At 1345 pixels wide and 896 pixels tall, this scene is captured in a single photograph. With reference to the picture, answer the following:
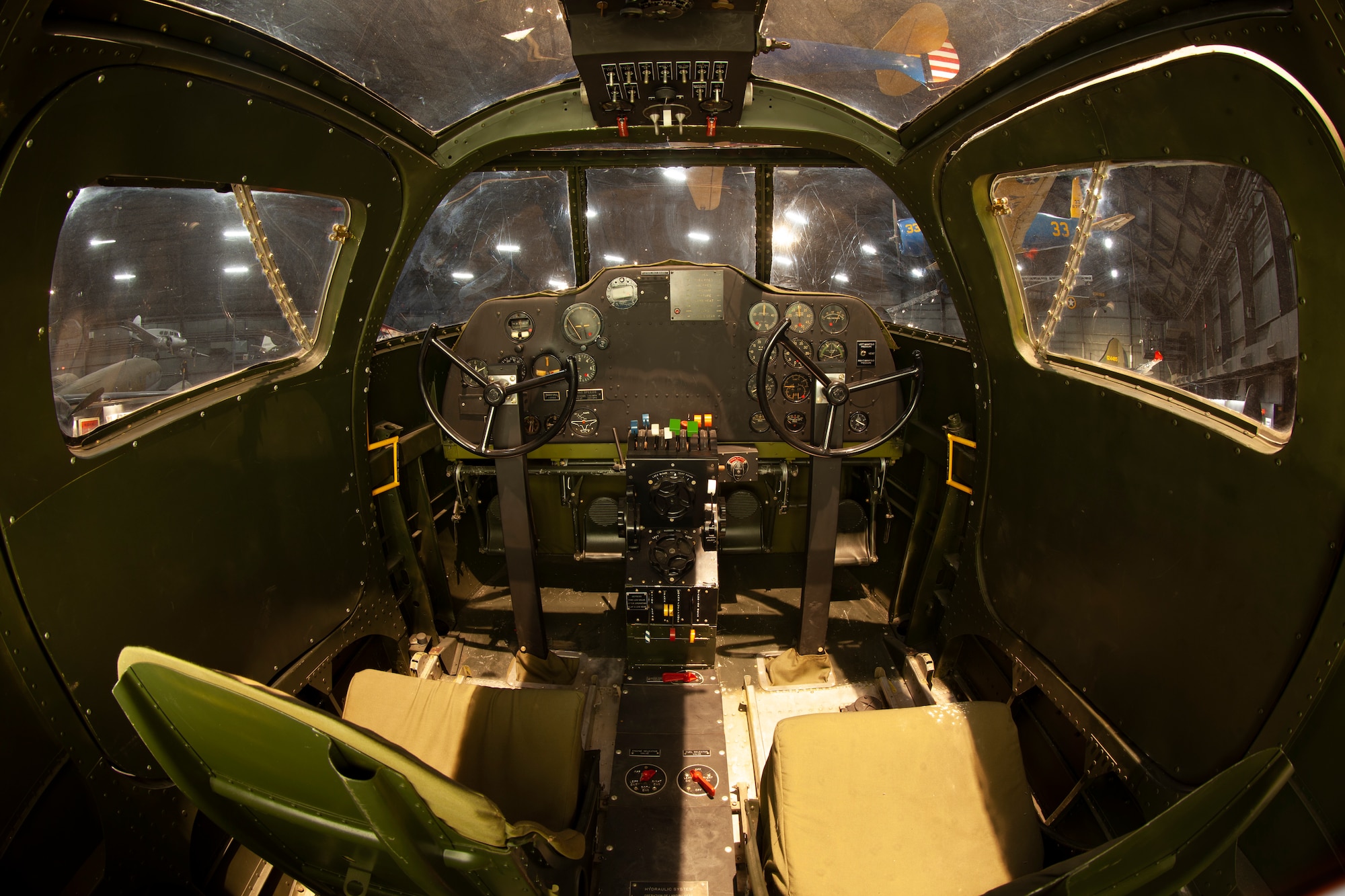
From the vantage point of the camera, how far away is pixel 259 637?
2393mm

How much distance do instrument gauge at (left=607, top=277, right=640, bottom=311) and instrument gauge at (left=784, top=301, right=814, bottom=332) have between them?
30.9 inches

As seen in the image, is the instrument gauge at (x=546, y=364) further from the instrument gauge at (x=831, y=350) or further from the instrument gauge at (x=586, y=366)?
the instrument gauge at (x=831, y=350)

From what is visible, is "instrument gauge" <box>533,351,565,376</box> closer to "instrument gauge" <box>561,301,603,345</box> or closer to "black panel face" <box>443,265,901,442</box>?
Result: "black panel face" <box>443,265,901,442</box>

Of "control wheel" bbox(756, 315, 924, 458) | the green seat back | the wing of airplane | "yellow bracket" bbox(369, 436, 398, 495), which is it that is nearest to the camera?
the green seat back

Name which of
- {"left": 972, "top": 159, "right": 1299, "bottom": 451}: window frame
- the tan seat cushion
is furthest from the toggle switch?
{"left": 972, "top": 159, "right": 1299, "bottom": 451}: window frame

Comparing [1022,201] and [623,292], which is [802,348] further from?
[1022,201]

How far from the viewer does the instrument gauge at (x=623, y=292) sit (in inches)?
137

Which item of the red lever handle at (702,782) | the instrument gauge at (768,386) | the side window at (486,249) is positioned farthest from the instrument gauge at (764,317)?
the red lever handle at (702,782)

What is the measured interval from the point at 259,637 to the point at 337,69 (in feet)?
6.38

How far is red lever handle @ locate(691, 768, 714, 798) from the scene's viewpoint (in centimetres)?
248

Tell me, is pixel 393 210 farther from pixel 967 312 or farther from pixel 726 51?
pixel 967 312

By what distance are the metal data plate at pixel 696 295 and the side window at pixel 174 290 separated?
1540 millimetres

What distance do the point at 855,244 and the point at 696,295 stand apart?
3.75ft

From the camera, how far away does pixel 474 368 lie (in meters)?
3.41
